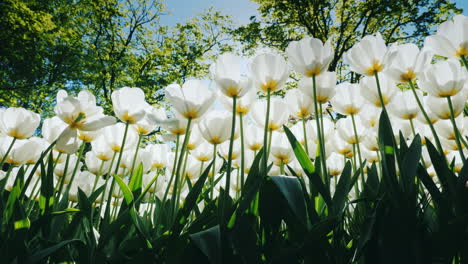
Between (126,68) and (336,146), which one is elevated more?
(126,68)

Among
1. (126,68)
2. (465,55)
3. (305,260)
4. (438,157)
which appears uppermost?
(126,68)

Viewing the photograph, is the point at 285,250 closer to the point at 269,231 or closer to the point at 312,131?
the point at 269,231

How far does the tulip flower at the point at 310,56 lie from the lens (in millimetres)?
923

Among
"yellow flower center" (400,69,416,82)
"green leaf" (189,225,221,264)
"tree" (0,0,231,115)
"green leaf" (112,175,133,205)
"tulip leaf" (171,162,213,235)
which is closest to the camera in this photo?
"green leaf" (189,225,221,264)

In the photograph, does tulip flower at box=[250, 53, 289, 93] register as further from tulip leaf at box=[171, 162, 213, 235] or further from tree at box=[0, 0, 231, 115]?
tree at box=[0, 0, 231, 115]

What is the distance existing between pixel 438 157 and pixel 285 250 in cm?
49

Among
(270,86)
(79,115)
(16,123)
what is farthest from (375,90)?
(16,123)

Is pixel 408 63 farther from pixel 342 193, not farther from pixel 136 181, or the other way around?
pixel 136 181

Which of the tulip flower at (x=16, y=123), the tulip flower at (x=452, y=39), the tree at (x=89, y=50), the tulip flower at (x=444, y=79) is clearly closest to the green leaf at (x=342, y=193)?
the tulip flower at (x=444, y=79)

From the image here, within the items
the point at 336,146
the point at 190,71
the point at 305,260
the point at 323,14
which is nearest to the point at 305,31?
the point at 323,14

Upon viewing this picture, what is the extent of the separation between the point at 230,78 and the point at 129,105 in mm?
405

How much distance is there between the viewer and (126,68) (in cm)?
1152

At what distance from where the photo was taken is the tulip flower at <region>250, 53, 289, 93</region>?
95cm

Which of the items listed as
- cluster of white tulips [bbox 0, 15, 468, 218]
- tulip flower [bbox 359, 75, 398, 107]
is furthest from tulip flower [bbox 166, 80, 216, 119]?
tulip flower [bbox 359, 75, 398, 107]
